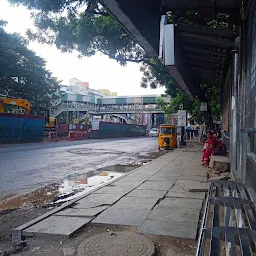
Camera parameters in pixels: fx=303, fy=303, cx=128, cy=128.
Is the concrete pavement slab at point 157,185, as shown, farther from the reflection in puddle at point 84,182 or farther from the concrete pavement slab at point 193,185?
the reflection in puddle at point 84,182

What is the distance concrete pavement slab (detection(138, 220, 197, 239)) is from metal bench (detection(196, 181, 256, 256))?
2.05ft

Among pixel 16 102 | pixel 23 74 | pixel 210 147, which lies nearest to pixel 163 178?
pixel 210 147

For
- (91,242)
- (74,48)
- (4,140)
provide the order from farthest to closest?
(4,140)
(74,48)
(91,242)

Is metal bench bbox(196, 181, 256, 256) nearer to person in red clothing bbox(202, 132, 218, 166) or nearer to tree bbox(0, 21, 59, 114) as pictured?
person in red clothing bbox(202, 132, 218, 166)

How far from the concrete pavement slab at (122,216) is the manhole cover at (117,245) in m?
0.52

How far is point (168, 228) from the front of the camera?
14.1ft

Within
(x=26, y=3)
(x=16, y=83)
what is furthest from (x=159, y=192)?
(x=16, y=83)

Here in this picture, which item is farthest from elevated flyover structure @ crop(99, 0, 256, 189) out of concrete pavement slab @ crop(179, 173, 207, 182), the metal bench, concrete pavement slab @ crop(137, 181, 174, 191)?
concrete pavement slab @ crop(179, 173, 207, 182)

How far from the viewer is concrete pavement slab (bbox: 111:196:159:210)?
552cm

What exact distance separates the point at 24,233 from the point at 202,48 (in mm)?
5461

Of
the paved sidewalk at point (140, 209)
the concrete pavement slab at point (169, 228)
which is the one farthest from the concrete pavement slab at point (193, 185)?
the concrete pavement slab at point (169, 228)

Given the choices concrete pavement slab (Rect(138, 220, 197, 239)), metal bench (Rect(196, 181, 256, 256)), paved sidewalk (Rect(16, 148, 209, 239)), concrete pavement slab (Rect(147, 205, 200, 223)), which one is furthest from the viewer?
concrete pavement slab (Rect(147, 205, 200, 223))

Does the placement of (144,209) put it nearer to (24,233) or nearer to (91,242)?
(91,242)

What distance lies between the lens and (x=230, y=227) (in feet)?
8.25
